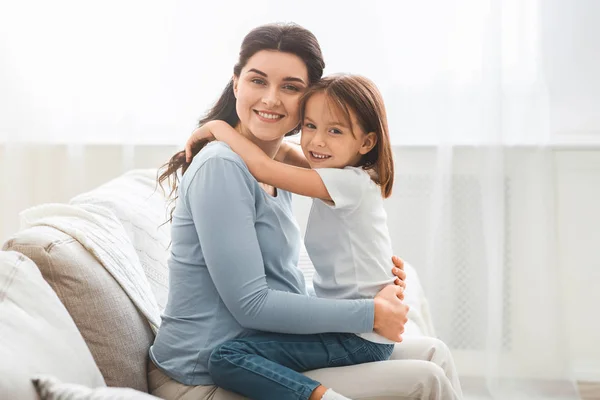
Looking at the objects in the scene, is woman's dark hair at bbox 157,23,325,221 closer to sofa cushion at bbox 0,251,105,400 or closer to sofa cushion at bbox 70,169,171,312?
sofa cushion at bbox 70,169,171,312

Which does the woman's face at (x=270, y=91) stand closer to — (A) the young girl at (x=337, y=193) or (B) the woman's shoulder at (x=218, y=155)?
(A) the young girl at (x=337, y=193)

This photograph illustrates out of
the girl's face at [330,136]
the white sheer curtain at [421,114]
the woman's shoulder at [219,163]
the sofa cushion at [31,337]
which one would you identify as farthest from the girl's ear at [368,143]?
the white sheer curtain at [421,114]

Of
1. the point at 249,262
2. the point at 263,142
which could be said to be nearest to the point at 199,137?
the point at 263,142

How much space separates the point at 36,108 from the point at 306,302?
2.12 metres

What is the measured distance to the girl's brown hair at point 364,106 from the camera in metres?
1.57

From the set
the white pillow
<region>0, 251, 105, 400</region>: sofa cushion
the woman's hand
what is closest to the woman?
the woman's hand

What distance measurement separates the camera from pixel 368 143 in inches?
64.0

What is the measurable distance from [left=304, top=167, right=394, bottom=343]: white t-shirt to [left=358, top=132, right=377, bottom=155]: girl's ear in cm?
6

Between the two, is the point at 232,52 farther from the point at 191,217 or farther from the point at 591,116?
the point at 191,217

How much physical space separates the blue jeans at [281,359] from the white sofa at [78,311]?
0.11 feet

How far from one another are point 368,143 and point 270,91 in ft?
0.76

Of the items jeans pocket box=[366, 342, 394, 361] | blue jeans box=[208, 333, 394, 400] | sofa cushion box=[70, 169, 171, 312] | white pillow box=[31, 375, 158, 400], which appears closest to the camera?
white pillow box=[31, 375, 158, 400]

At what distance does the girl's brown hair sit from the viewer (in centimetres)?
157

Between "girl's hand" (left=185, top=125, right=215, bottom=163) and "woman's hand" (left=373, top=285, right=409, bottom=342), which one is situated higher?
"girl's hand" (left=185, top=125, right=215, bottom=163)
